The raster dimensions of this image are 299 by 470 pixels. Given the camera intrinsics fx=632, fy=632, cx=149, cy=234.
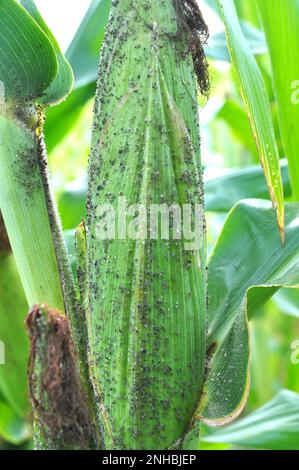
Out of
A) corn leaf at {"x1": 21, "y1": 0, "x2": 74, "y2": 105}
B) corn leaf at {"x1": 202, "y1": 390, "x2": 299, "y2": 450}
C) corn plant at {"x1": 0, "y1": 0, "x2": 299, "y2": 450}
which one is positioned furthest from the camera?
corn leaf at {"x1": 202, "y1": 390, "x2": 299, "y2": 450}

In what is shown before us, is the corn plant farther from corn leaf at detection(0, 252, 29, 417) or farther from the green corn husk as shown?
corn leaf at detection(0, 252, 29, 417)

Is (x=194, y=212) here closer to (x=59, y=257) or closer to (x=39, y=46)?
(x=59, y=257)

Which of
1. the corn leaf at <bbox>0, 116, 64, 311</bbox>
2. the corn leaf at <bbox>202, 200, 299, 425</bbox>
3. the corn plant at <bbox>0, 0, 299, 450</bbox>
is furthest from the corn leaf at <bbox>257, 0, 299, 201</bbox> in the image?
the corn leaf at <bbox>0, 116, 64, 311</bbox>

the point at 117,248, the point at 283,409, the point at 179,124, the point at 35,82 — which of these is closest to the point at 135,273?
the point at 117,248

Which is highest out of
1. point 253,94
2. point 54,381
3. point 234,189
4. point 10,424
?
point 234,189

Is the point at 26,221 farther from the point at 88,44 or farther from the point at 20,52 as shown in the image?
the point at 88,44

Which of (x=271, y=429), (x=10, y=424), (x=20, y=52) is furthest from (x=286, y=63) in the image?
(x=10, y=424)

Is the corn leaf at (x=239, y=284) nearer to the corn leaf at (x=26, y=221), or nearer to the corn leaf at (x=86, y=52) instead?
the corn leaf at (x=26, y=221)
